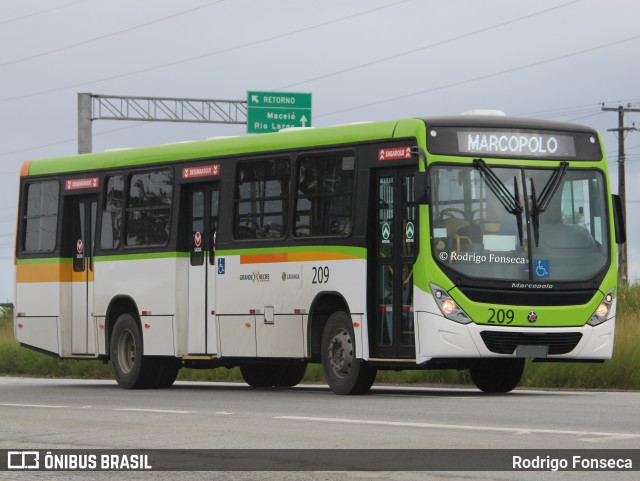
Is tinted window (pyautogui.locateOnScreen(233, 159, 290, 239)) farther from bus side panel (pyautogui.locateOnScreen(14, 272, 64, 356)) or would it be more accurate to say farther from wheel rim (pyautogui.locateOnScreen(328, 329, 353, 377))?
bus side panel (pyautogui.locateOnScreen(14, 272, 64, 356))

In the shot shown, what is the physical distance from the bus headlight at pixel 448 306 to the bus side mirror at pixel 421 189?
995 mm

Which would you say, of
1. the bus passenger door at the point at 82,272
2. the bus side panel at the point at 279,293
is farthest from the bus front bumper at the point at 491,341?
the bus passenger door at the point at 82,272

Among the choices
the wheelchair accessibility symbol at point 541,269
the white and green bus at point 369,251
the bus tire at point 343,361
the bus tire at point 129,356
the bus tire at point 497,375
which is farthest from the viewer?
the bus tire at point 129,356

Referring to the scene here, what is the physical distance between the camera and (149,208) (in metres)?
24.6

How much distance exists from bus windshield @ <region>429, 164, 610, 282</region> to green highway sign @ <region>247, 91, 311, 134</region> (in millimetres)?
27376

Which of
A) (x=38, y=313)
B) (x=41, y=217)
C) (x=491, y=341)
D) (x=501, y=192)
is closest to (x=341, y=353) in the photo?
(x=491, y=341)

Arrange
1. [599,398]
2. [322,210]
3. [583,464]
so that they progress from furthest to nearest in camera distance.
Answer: [322,210] → [599,398] → [583,464]

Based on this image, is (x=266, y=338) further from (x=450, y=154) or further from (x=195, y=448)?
(x=195, y=448)

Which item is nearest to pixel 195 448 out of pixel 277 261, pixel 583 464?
pixel 583 464

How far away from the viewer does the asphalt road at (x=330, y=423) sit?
42.2 feet

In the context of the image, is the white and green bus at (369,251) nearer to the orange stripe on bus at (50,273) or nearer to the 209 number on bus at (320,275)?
the 209 number on bus at (320,275)

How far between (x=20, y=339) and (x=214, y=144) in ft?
18.7

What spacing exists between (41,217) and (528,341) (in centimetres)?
1011

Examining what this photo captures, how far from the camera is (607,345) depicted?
795 inches
